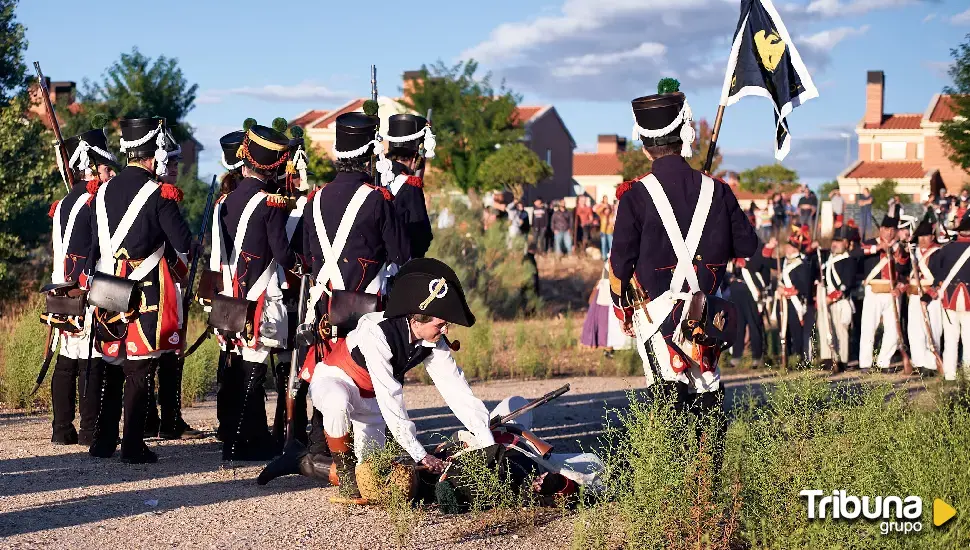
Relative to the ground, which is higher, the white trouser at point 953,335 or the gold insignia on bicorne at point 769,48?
the gold insignia on bicorne at point 769,48

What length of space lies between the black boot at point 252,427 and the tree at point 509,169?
100ft

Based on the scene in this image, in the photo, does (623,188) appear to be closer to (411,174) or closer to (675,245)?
(675,245)

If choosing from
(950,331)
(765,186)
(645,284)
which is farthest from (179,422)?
(765,186)

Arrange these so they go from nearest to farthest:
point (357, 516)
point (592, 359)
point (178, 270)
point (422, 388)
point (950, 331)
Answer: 1. point (357, 516)
2. point (178, 270)
3. point (422, 388)
4. point (950, 331)
5. point (592, 359)

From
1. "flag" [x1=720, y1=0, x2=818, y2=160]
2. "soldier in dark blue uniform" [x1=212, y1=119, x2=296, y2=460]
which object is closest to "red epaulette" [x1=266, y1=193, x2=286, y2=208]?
"soldier in dark blue uniform" [x1=212, y1=119, x2=296, y2=460]

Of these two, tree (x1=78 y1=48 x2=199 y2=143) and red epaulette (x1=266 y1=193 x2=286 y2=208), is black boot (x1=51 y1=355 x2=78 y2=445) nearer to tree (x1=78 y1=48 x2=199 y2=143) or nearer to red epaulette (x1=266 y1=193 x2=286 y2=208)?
red epaulette (x1=266 y1=193 x2=286 y2=208)

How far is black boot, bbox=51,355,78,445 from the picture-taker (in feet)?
28.6

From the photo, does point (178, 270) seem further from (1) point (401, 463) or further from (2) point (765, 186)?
(2) point (765, 186)

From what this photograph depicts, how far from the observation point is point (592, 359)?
50.1ft

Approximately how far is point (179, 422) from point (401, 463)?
3131mm

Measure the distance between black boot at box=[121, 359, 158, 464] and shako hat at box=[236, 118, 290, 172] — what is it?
147cm

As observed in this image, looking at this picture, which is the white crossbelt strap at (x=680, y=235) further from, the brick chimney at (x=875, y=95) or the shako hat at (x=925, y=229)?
the brick chimney at (x=875, y=95)

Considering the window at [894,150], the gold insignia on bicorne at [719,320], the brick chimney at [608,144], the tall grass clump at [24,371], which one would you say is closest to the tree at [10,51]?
the tall grass clump at [24,371]

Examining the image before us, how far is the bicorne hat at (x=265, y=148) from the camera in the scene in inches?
328
